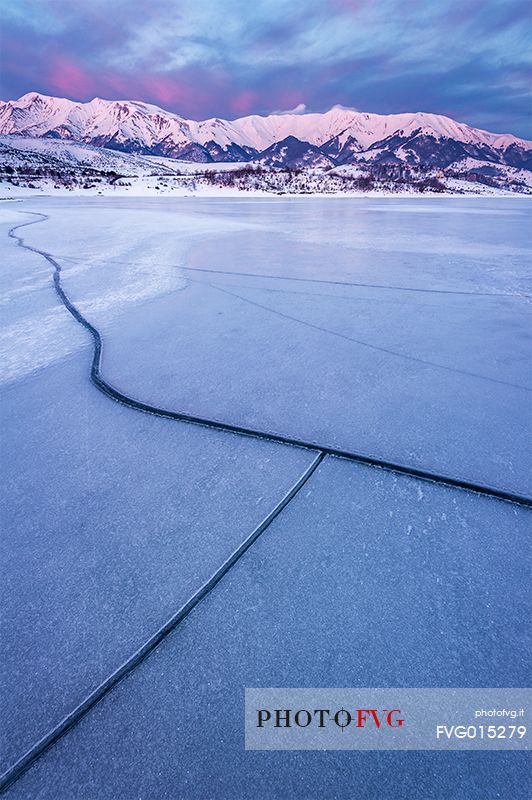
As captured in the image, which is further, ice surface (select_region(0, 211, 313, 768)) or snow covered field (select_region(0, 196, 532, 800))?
ice surface (select_region(0, 211, 313, 768))

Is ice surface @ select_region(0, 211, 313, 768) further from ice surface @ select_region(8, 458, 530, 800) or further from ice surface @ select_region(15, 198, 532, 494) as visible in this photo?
ice surface @ select_region(15, 198, 532, 494)

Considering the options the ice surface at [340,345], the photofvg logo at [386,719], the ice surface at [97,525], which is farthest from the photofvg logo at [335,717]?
the ice surface at [340,345]

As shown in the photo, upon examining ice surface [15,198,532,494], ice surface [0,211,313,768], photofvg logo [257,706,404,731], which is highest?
ice surface [15,198,532,494]

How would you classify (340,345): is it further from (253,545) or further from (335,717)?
(335,717)

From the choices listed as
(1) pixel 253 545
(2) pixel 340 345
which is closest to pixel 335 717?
(1) pixel 253 545

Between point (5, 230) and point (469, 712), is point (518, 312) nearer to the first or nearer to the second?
point (469, 712)

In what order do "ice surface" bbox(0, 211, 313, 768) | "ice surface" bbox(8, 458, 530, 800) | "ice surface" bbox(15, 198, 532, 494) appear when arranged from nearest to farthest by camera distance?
"ice surface" bbox(8, 458, 530, 800), "ice surface" bbox(0, 211, 313, 768), "ice surface" bbox(15, 198, 532, 494)

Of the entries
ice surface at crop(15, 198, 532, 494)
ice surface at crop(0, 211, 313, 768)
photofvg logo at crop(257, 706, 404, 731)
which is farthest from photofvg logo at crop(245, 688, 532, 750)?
ice surface at crop(15, 198, 532, 494)
